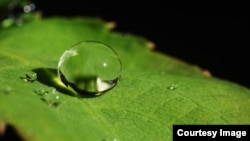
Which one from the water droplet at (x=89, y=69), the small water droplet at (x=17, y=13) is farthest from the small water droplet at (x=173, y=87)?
the small water droplet at (x=17, y=13)

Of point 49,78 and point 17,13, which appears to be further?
point 17,13

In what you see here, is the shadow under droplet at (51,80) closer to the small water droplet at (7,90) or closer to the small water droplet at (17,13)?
the small water droplet at (7,90)

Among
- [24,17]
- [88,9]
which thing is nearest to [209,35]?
[88,9]

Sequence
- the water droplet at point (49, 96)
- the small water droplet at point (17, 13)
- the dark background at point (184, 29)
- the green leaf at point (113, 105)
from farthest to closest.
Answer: the dark background at point (184, 29), the small water droplet at point (17, 13), the water droplet at point (49, 96), the green leaf at point (113, 105)

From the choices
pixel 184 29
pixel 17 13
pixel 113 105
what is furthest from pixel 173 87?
pixel 184 29

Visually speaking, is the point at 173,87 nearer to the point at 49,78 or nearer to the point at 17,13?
the point at 49,78

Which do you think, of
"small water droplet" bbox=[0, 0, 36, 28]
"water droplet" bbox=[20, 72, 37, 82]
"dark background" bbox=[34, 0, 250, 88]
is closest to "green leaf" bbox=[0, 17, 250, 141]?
"water droplet" bbox=[20, 72, 37, 82]

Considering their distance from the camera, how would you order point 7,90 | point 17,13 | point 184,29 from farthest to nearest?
→ point 184,29 → point 17,13 → point 7,90
